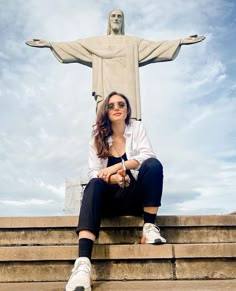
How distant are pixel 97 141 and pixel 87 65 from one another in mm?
4102

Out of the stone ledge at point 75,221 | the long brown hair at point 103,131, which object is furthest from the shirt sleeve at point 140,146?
the stone ledge at point 75,221

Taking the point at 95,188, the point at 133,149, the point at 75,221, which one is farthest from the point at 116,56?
the point at 95,188

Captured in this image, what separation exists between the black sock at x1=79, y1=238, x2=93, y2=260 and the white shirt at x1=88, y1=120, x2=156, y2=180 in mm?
573

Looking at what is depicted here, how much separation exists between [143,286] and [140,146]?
1.11 metres

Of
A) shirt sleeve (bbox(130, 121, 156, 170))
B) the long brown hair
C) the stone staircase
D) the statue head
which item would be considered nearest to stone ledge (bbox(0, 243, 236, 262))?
the stone staircase

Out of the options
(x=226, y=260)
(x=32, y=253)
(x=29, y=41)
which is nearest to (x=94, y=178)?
(x=32, y=253)

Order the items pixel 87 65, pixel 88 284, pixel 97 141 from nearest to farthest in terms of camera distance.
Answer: pixel 88 284 < pixel 97 141 < pixel 87 65

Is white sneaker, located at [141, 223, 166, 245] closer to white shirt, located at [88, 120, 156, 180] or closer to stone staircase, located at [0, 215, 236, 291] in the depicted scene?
stone staircase, located at [0, 215, 236, 291]

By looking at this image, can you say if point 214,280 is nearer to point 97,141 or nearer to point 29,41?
point 97,141

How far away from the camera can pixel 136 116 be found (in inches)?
241

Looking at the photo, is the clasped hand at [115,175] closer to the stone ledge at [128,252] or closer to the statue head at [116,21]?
the stone ledge at [128,252]

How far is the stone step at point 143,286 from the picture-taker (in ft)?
6.45

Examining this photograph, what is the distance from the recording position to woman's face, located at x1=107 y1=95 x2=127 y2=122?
290 cm

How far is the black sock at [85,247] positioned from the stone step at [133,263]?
0.28m
